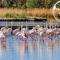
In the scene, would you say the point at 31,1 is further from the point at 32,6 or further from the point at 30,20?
the point at 30,20

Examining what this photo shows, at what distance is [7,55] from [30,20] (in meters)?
10.4

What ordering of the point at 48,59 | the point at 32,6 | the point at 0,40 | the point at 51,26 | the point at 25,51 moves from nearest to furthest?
1. the point at 48,59
2. the point at 25,51
3. the point at 0,40
4. the point at 51,26
5. the point at 32,6

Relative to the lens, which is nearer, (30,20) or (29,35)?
(29,35)

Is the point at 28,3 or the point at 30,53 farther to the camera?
the point at 28,3

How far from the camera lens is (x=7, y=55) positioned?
11.6 m

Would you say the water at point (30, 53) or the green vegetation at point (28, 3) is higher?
the water at point (30, 53)

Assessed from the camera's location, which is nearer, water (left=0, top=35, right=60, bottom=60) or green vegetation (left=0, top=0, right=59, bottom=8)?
water (left=0, top=35, right=60, bottom=60)

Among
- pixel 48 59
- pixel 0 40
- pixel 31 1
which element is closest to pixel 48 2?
pixel 31 1

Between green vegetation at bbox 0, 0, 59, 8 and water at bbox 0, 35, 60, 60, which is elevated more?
water at bbox 0, 35, 60, 60

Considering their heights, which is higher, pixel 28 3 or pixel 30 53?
pixel 30 53

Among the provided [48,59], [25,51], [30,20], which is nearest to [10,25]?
[30,20]

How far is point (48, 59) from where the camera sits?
10734 mm

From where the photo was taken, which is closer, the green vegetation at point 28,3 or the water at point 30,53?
the water at point 30,53

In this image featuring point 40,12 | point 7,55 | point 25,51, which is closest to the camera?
point 7,55
